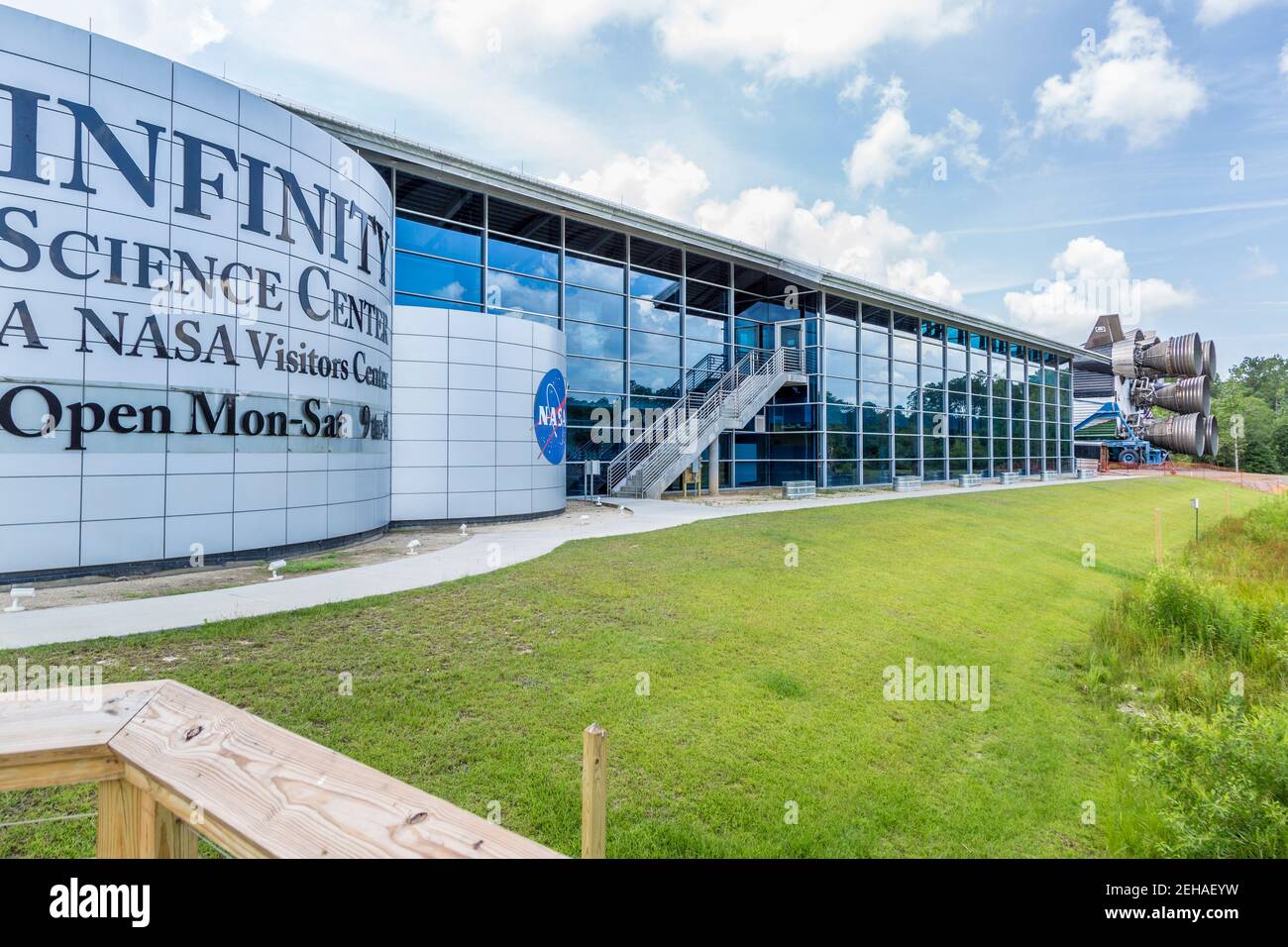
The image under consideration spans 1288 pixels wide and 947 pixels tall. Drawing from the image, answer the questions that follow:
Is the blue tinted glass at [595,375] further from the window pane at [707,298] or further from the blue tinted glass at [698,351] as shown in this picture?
the window pane at [707,298]

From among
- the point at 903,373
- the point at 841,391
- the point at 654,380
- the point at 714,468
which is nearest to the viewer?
the point at 714,468

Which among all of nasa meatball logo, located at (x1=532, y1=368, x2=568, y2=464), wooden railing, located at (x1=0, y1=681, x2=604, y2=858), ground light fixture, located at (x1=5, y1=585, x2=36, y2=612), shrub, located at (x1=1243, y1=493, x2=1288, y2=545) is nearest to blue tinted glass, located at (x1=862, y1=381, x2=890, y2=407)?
shrub, located at (x1=1243, y1=493, x2=1288, y2=545)

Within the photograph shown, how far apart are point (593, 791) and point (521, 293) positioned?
81.1 feet

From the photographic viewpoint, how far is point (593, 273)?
2756 cm

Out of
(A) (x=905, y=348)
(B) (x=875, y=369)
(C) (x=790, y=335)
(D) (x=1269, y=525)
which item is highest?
(A) (x=905, y=348)

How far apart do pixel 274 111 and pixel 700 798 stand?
15.3 m

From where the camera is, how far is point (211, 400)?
12523mm

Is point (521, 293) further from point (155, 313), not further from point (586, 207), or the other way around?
point (155, 313)

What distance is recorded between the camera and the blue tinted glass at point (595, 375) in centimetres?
2666

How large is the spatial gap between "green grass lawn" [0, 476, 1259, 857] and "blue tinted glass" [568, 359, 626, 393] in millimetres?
15070

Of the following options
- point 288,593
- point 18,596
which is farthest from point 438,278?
point 18,596

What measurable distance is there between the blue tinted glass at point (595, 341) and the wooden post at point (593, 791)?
2546cm

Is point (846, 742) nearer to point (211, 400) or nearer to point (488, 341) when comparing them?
point (211, 400)
